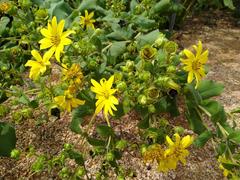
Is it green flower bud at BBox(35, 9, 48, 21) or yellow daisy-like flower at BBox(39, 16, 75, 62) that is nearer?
yellow daisy-like flower at BBox(39, 16, 75, 62)

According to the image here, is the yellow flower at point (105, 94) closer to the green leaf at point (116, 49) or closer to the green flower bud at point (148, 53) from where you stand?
the green flower bud at point (148, 53)

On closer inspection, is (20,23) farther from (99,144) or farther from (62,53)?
(99,144)

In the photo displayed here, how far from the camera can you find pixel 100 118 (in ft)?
7.37

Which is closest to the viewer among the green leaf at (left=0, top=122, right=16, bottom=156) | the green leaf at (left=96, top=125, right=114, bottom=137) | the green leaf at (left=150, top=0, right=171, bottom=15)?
the green leaf at (left=96, top=125, right=114, bottom=137)

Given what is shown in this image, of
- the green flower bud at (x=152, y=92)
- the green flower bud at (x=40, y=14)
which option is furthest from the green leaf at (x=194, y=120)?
the green flower bud at (x=40, y=14)

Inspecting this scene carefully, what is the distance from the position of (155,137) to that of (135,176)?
47 cm

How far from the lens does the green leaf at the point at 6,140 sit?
1783mm

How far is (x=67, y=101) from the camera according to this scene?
5.23 feet

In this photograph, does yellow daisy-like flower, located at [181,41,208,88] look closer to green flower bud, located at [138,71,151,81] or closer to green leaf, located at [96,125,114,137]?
green flower bud, located at [138,71,151,81]

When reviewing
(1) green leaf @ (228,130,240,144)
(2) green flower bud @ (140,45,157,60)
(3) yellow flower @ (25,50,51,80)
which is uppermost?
(2) green flower bud @ (140,45,157,60)

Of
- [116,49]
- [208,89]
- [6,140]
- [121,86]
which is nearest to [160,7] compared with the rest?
[116,49]

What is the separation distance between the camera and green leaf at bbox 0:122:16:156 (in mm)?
1783

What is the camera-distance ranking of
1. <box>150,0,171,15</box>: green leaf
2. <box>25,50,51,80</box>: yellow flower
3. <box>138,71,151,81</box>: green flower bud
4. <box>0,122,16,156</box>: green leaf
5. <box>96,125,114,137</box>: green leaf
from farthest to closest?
<box>150,0,171,15</box>: green leaf
<box>0,122,16,156</box>: green leaf
<box>96,125,114,137</box>: green leaf
<box>25,50,51,80</box>: yellow flower
<box>138,71,151,81</box>: green flower bud

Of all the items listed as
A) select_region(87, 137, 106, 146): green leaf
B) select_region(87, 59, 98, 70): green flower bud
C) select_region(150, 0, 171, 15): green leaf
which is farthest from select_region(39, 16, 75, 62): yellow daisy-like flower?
select_region(150, 0, 171, 15): green leaf
